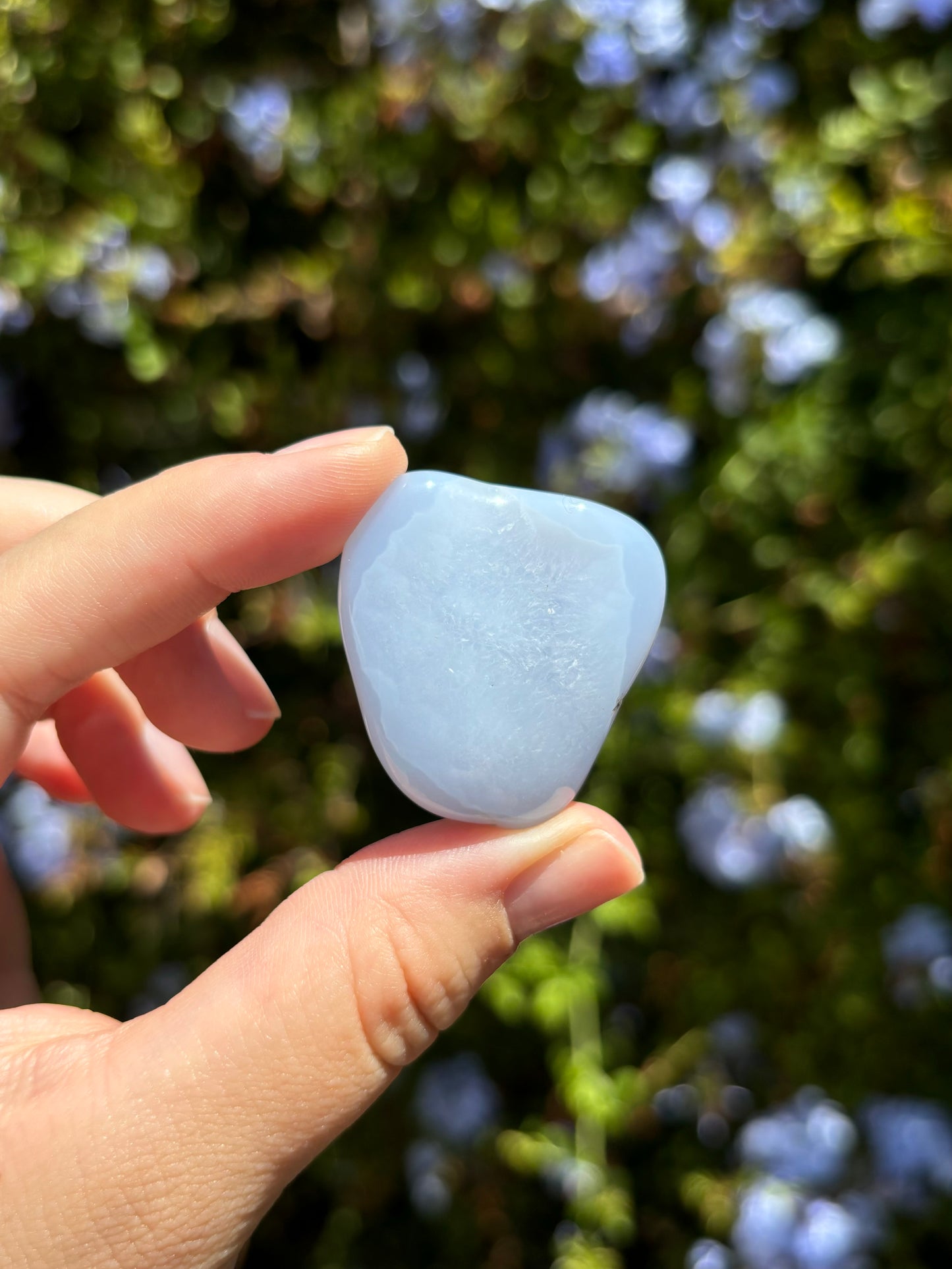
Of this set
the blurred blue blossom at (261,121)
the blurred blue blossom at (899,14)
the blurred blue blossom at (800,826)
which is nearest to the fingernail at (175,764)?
the blurred blue blossom at (800,826)

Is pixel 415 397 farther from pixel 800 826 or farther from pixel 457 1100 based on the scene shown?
pixel 457 1100

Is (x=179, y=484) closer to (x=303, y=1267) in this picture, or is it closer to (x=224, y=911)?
(x=224, y=911)

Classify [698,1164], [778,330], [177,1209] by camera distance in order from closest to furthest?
[177,1209] < [778,330] < [698,1164]

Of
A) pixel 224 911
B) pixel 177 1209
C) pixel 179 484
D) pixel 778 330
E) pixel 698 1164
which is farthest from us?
pixel 224 911

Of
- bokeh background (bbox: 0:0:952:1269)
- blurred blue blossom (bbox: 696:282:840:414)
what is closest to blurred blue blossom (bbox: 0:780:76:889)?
bokeh background (bbox: 0:0:952:1269)

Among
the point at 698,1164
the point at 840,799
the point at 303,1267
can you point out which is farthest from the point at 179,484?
the point at 303,1267

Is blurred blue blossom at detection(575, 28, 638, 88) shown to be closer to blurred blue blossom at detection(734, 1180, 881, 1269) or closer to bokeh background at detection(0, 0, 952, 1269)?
bokeh background at detection(0, 0, 952, 1269)
